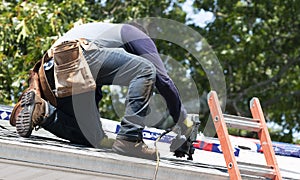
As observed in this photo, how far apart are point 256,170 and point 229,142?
0.22 m

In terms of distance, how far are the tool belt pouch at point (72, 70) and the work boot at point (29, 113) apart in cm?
19

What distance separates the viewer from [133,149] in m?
4.21

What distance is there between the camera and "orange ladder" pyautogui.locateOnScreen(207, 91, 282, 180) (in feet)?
13.6

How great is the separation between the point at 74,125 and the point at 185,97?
1.22 meters

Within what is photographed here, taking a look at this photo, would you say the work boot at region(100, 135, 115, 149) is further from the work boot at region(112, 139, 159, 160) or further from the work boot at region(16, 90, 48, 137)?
the work boot at region(16, 90, 48, 137)

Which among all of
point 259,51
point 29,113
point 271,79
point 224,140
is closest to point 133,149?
point 224,140

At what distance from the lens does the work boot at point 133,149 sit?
165 inches

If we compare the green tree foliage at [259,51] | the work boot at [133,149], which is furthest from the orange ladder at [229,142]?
the green tree foliage at [259,51]

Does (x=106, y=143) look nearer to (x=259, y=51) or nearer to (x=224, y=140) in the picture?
(x=224, y=140)

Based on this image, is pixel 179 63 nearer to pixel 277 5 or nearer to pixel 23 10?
pixel 277 5

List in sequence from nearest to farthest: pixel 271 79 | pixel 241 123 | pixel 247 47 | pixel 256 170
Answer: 1. pixel 256 170
2. pixel 241 123
3. pixel 247 47
4. pixel 271 79

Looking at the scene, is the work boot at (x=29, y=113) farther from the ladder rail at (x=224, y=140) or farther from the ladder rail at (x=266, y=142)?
the ladder rail at (x=266, y=142)

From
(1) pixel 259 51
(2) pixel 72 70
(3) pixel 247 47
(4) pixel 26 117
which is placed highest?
(1) pixel 259 51

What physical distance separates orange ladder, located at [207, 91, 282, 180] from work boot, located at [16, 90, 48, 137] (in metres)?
1.03
